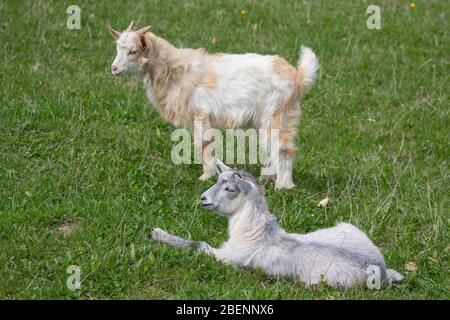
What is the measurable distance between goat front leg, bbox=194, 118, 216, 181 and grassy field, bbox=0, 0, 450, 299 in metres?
0.22

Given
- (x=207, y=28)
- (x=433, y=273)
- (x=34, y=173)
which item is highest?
(x=207, y=28)

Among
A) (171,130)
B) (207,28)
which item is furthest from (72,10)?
(171,130)

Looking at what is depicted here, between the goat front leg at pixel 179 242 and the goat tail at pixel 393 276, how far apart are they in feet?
4.72

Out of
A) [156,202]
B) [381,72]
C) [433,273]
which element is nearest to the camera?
[433,273]

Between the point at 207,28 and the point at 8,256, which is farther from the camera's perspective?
the point at 207,28

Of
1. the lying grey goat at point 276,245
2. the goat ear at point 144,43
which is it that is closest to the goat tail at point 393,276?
the lying grey goat at point 276,245

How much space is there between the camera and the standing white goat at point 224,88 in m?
8.66

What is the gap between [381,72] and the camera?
39.7ft

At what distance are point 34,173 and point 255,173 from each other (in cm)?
240

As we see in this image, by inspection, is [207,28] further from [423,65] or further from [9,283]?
[9,283]

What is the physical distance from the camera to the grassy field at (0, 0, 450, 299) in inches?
260

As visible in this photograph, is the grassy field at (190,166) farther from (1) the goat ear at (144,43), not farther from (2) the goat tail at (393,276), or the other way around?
(1) the goat ear at (144,43)

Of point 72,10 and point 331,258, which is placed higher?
point 72,10
